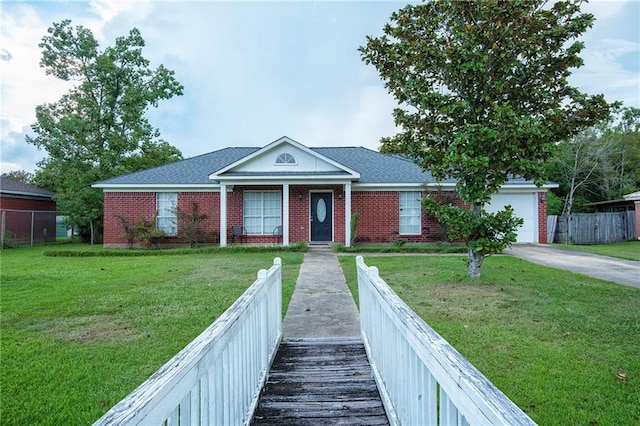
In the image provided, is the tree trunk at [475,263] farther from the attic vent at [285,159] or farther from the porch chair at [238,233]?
the porch chair at [238,233]

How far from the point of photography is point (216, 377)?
187cm

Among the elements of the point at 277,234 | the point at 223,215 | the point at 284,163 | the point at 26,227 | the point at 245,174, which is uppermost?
the point at 284,163

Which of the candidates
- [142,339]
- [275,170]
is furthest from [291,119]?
[142,339]

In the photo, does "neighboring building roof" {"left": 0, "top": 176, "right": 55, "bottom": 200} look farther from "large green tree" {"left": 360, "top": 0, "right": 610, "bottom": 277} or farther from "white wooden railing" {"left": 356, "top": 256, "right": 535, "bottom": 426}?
"white wooden railing" {"left": 356, "top": 256, "right": 535, "bottom": 426}

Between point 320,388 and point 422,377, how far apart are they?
179cm

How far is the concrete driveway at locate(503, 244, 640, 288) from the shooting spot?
29.0 feet

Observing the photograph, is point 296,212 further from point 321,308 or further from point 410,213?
point 321,308

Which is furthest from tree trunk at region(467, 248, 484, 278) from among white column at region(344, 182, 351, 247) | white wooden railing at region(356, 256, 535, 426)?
white column at region(344, 182, 351, 247)

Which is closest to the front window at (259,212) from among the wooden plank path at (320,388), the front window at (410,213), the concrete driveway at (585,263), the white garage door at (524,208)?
the front window at (410,213)

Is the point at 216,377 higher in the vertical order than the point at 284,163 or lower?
lower

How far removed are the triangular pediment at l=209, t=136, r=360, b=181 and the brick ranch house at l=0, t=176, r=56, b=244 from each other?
37.4 ft

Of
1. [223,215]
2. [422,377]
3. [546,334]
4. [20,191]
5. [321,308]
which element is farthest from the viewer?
[20,191]

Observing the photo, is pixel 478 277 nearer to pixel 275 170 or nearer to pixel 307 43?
pixel 275 170

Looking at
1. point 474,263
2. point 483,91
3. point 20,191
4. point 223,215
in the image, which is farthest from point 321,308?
point 20,191
